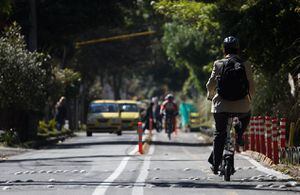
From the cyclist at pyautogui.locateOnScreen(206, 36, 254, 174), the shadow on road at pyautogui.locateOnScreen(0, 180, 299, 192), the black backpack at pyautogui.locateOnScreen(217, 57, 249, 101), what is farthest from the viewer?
the cyclist at pyautogui.locateOnScreen(206, 36, 254, 174)

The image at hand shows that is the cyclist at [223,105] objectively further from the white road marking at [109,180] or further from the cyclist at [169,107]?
the cyclist at [169,107]

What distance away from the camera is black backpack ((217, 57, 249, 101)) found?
14.2 m

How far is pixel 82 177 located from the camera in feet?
52.4

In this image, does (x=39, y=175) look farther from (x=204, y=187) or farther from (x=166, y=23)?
(x=166, y=23)

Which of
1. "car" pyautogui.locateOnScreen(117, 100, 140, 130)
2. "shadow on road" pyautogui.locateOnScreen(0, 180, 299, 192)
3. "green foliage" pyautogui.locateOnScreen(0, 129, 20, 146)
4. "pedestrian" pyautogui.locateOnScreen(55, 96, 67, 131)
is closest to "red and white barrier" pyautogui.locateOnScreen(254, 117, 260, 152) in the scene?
"shadow on road" pyautogui.locateOnScreen(0, 180, 299, 192)

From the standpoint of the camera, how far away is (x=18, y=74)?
106 feet

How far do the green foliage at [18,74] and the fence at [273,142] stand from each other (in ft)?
37.6

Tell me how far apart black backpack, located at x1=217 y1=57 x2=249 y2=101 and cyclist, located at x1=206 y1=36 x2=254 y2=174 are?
71 millimetres

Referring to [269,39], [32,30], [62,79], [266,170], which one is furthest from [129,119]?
[266,170]

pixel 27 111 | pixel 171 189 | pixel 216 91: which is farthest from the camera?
pixel 27 111

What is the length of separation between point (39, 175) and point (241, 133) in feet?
12.8

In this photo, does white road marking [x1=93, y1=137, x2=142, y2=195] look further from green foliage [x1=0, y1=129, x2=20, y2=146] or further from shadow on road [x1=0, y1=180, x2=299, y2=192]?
green foliage [x1=0, y1=129, x2=20, y2=146]

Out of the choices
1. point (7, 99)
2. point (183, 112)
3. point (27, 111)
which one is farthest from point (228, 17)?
point (183, 112)

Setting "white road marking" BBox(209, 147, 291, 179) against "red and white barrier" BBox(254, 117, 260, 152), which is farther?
"red and white barrier" BBox(254, 117, 260, 152)
